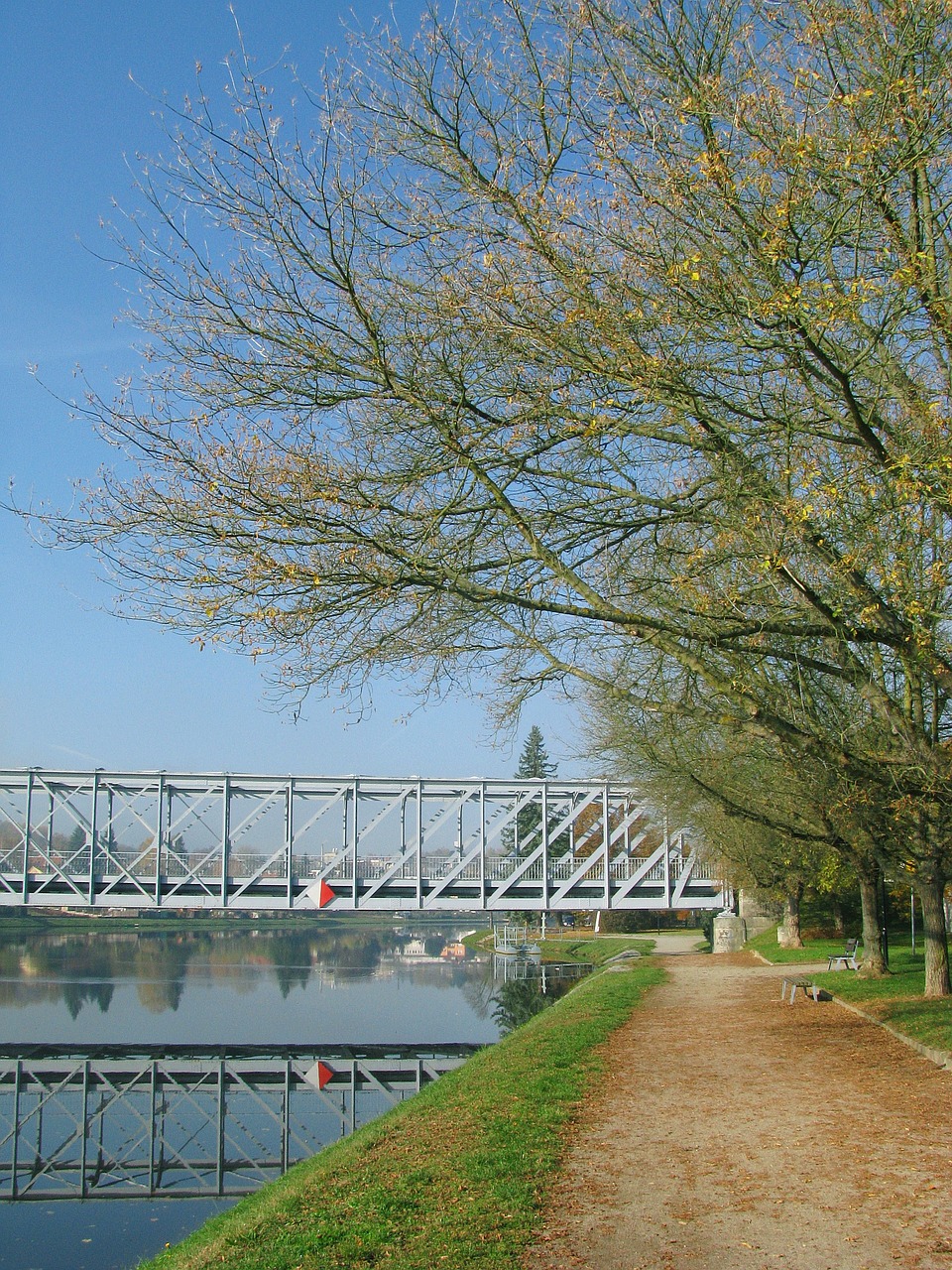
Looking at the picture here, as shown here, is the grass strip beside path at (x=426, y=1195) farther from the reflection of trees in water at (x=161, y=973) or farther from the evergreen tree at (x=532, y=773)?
the evergreen tree at (x=532, y=773)

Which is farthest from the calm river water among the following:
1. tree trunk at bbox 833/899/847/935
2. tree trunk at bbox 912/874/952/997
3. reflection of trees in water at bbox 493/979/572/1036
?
tree trunk at bbox 833/899/847/935

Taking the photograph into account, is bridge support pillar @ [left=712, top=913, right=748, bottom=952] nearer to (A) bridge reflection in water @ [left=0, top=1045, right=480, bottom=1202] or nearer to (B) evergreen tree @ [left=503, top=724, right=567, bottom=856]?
(A) bridge reflection in water @ [left=0, top=1045, right=480, bottom=1202]

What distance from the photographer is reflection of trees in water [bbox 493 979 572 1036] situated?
29.8 meters

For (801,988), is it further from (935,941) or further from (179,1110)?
(179,1110)

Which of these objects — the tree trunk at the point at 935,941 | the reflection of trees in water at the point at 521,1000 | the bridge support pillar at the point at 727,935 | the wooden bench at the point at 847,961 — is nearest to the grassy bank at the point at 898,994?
the wooden bench at the point at 847,961

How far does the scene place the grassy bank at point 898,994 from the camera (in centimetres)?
1513

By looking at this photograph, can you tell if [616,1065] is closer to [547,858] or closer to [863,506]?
[863,506]

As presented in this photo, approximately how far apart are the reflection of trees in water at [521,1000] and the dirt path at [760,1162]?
14.3 meters

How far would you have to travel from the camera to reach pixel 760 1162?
28.1ft

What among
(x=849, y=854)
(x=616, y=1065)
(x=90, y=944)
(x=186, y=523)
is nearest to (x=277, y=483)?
(x=186, y=523)

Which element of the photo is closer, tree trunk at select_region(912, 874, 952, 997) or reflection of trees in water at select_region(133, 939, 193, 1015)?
tree trunk at select_region(912, 874, 952, 997)

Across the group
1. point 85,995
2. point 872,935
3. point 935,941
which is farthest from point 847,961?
point 85,995

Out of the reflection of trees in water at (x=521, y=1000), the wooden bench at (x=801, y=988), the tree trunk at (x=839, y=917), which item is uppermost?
the wooden bench at (x=801, y=988)

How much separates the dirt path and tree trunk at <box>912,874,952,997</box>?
3.85m
